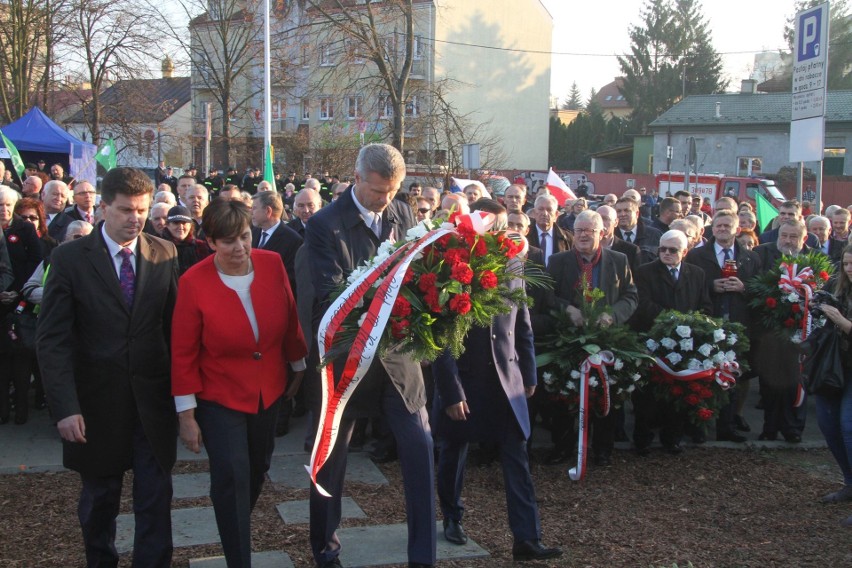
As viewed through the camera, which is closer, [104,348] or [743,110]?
[104,348]

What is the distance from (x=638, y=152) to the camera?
55406 millimetres

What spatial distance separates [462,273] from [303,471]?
3202 millimetres

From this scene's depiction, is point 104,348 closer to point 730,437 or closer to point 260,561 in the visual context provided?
point 260,561

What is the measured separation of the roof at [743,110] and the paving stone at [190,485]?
4715cm

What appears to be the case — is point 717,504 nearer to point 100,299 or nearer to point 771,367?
point 771,367

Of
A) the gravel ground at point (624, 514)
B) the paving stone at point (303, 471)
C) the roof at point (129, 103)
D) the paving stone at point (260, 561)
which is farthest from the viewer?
the roof at point (129, 103)

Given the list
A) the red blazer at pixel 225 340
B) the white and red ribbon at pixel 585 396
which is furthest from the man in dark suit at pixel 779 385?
the red blazer at pixel 225 340

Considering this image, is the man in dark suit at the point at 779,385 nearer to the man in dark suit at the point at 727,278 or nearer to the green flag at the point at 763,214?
the man in dark suit at the point at 727,278

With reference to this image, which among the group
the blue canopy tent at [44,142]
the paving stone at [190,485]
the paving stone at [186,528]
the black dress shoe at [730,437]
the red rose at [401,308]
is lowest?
the black dress shoe at [730,437]

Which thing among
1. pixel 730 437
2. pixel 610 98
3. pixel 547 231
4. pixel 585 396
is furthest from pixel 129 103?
pixel 610 98

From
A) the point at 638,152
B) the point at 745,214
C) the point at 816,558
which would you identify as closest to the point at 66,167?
the point at 745,214

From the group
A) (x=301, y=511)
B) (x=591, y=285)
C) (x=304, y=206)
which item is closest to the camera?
(x=301, y=511)

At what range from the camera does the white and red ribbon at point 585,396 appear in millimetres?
6594

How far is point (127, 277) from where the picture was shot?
4.34m
